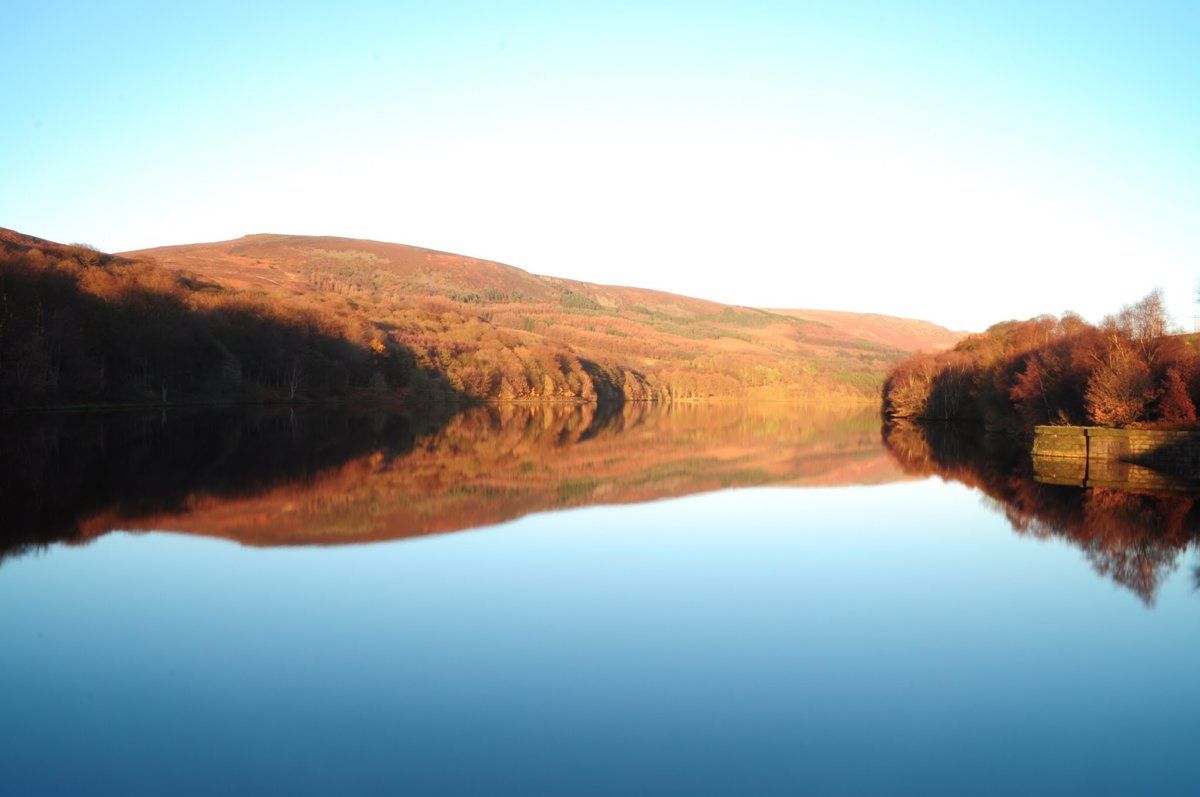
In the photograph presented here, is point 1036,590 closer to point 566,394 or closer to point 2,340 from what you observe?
point 2,340

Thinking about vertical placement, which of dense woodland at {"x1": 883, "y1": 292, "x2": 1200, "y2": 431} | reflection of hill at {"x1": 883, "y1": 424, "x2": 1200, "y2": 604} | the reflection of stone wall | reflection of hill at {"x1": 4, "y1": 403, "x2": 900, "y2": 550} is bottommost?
reflection of hill at {"x1": 4, "y1": 403, "x2": 900, "y2": 550}

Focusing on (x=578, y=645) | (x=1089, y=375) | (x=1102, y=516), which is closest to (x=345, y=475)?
(x=578, y=645)

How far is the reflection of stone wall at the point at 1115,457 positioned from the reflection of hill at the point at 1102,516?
3.46ft

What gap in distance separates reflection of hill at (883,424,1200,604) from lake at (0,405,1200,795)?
0.43 ft

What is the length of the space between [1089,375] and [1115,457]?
835 cm

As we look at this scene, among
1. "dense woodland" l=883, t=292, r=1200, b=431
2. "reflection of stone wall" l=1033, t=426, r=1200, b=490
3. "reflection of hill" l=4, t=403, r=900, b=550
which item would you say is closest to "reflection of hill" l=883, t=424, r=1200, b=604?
"reflection of stone wall" l=1033, t=426, r=1200, b=490

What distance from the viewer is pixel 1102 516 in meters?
18.5

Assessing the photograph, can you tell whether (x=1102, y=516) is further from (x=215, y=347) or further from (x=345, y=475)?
(x=215, y=347)

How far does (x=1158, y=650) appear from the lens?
9352mm

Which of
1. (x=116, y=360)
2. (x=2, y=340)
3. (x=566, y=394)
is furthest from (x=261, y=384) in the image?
(x=566, y=394)

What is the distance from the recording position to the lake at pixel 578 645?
6.07m

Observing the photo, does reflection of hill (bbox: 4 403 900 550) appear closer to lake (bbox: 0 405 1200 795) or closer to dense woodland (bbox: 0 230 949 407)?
lake (bbox: 0 405 1200 795)

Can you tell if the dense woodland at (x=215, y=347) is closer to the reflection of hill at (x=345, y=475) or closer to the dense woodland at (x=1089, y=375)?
the reflection of hill at (x=345, y=475)

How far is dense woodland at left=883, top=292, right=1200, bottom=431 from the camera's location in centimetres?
3272
